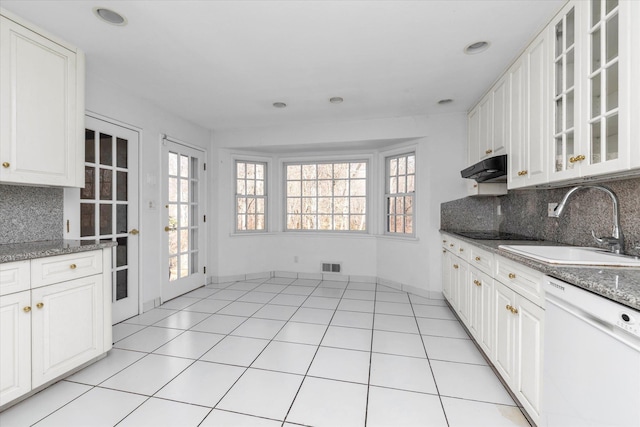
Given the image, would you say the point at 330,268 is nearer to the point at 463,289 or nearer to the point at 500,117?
the point at 463,289

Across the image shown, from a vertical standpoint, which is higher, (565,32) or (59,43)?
(59,43)

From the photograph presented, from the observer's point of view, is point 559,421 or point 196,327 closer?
point 559,421

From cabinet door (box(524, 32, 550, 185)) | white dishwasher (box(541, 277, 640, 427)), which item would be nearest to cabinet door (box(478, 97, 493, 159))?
cabinet door (box(524, 32, 550, 185))

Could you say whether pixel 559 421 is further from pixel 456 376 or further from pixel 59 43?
pixel 59 43

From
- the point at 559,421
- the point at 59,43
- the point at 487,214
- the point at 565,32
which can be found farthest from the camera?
the point at 487,214

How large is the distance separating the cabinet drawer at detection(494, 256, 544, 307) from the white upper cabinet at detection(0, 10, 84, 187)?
10.2ft

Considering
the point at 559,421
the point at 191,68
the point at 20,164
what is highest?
the point at 191,68

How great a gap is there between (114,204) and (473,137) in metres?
4.01

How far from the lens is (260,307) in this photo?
A: 3.41 metres

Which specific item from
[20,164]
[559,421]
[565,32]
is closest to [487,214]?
[565,32]

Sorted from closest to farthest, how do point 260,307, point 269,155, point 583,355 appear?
point 583,355 < point 260,307 < point 269,155

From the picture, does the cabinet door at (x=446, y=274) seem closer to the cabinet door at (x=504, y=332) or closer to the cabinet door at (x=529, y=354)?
the cabinet door at (x=504, y=332)

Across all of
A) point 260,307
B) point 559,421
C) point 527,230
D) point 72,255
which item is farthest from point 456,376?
point 72,255

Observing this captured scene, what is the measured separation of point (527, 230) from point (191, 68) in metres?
3.52
